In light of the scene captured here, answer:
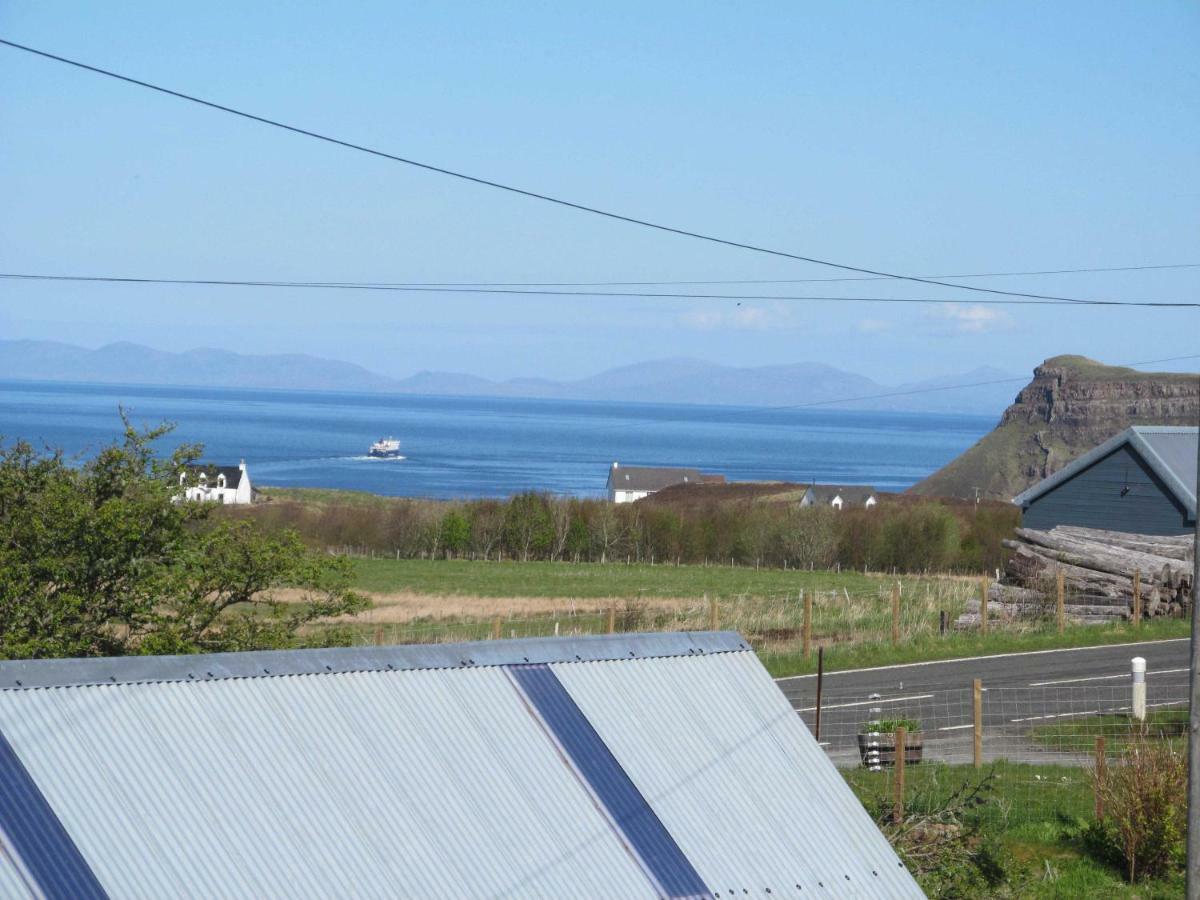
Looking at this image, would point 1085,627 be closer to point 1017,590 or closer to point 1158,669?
point 1017,590

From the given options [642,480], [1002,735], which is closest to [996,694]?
[1002,735]

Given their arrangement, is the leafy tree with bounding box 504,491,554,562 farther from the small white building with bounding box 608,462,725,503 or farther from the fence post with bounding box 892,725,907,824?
the small white building with bounding box 608,462,725,503

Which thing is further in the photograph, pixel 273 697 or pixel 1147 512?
Result: pixel 1147 512

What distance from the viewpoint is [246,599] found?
709 inches

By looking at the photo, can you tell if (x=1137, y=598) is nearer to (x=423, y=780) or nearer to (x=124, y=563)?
(x=124, y=563)

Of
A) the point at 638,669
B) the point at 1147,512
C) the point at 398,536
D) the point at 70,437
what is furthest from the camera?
the point at 70,437

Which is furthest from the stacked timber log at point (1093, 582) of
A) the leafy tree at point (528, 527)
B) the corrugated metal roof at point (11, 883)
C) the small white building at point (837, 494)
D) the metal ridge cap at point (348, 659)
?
the small white building at point (837, 494)

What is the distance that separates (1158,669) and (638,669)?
74.8ft

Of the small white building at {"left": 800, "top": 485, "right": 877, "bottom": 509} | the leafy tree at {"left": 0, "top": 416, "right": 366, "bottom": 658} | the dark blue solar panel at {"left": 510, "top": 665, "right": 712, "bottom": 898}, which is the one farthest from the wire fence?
the small white building at {"left": 800, "top": 485, "right": 877, "bottom": 509}

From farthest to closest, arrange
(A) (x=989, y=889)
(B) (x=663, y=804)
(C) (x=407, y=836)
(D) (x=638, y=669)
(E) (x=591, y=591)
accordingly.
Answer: (E) (x=591, y=591), (A) (x=989, y=889), (D) (x=638, y=669), (B) (x=663, y=804), (C) (x=407, y=836)

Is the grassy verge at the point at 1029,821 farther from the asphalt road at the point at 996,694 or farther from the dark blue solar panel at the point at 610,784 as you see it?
the dark blue solar panel at the point at 610,784

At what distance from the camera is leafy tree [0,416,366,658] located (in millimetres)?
16031

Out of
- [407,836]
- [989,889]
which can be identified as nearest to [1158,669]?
[989,889]

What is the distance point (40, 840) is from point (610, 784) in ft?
9.71
